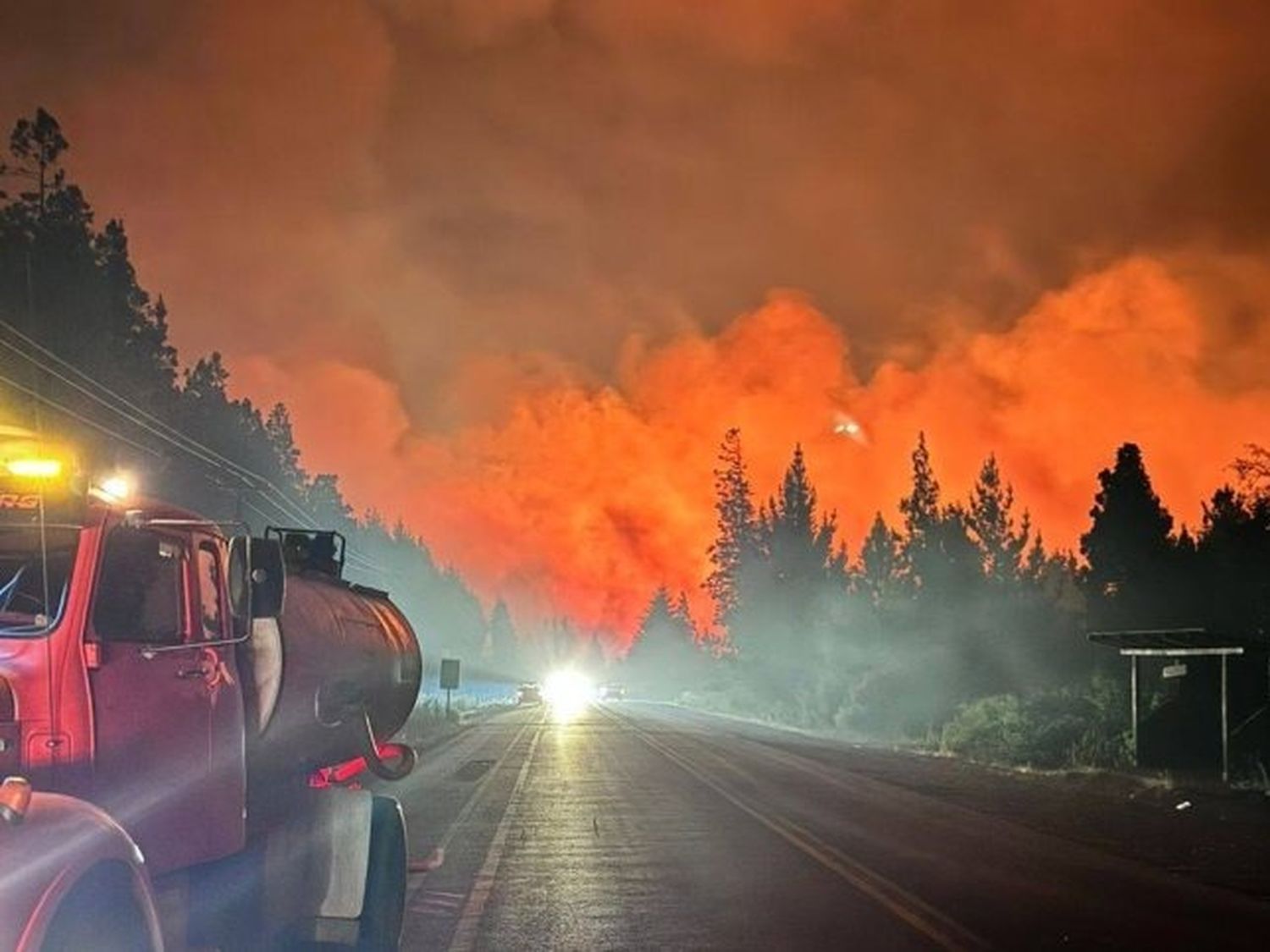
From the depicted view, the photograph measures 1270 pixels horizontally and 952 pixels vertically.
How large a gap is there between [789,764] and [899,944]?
2237cm

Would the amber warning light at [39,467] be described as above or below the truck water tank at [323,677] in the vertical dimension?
above

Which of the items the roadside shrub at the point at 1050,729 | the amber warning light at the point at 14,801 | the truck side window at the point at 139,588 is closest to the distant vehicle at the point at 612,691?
the roadside shrub at the point at 1050,729

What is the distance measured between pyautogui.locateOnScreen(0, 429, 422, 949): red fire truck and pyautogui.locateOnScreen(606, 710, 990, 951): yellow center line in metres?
4.52

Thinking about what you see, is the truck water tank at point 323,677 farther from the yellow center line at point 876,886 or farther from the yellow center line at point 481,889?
the yellow center line at point 876,886

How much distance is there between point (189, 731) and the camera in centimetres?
564

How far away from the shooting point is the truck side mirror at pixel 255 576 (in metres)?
5.54

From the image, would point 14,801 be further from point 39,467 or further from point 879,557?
point 879,557

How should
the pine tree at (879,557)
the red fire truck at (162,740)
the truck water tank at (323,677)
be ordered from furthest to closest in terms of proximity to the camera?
the pine tree at (879,557) → the truck water tank at (323,677) → the red fire truck at (162,740)

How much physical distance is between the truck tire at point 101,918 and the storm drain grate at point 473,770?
71.5 ft

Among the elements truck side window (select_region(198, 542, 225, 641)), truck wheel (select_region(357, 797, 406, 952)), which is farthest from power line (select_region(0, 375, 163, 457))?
truck side window (select_region(198, 542, 225, 641))

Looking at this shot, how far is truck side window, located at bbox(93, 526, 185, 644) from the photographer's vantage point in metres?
5.23

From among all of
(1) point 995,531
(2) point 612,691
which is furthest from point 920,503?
(2) point 612,691

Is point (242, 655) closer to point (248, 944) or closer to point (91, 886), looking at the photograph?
point (248, 944)

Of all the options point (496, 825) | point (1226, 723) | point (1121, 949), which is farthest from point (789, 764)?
→ point (1121, 949)
